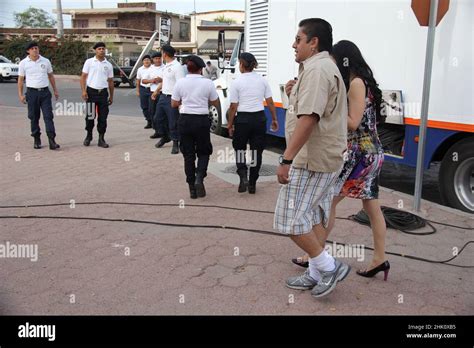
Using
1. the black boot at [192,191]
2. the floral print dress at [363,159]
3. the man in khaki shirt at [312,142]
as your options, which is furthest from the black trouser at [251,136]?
the man in khaki shirt at [312,142]

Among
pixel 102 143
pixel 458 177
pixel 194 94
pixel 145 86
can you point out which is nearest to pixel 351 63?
pixel 194 94

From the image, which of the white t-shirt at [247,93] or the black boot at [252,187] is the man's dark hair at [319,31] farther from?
the black boot at [252,187]

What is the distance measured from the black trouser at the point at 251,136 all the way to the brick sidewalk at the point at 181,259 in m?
0.39

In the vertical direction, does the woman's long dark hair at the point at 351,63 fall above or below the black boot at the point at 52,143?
above

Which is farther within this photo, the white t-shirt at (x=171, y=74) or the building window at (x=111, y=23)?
the building window at (x=111, y=23)

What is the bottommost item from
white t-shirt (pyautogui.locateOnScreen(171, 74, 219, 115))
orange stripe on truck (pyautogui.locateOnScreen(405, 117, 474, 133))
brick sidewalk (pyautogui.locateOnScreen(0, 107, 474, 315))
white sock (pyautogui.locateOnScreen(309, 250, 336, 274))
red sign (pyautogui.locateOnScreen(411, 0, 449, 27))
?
brick sidewalk (pyautogui.locateOnScreen(0, 107, 474, 315))

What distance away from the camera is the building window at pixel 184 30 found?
58816 millimetres

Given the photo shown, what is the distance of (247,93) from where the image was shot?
5961 mm

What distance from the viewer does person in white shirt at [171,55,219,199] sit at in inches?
231

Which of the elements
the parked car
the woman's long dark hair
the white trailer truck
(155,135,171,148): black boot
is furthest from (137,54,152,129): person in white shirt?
the parked car

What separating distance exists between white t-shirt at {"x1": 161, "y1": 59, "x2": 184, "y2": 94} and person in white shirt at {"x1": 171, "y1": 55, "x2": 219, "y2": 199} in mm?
2667

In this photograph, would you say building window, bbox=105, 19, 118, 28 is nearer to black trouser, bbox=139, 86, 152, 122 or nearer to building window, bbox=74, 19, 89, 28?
building window, bbox=74, 19, 89, 28

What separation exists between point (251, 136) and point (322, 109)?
3.19 meters
